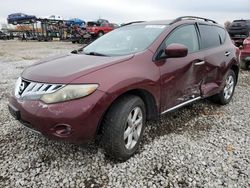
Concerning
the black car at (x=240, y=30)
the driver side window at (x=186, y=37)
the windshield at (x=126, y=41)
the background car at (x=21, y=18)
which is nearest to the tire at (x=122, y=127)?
the windshield at (x=126, y=41)

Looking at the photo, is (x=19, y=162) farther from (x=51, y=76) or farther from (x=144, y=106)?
(x=144, y=106)

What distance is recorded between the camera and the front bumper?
252cm

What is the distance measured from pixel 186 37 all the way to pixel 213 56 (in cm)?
73

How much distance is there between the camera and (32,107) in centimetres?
262

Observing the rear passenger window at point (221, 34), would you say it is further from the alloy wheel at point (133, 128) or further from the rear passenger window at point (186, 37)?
the alloy wheel at point (133, 128)

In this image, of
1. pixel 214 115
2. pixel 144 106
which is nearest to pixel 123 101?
pixel 144 106

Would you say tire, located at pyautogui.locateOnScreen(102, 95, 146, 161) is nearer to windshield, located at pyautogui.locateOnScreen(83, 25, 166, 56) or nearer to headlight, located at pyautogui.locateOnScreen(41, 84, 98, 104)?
headlight, located at pyautogui.locateOnScreen(41, 84, 98, 104)

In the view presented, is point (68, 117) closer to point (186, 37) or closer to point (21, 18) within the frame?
point (186, 37)

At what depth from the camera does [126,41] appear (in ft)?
12.3

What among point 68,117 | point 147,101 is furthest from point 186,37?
point 68,117

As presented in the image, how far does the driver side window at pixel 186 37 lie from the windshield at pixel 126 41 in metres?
0.19

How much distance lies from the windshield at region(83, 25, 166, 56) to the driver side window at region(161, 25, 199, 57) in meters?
0.19

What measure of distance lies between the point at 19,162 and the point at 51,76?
1102 mm

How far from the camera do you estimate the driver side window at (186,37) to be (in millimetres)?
3664
